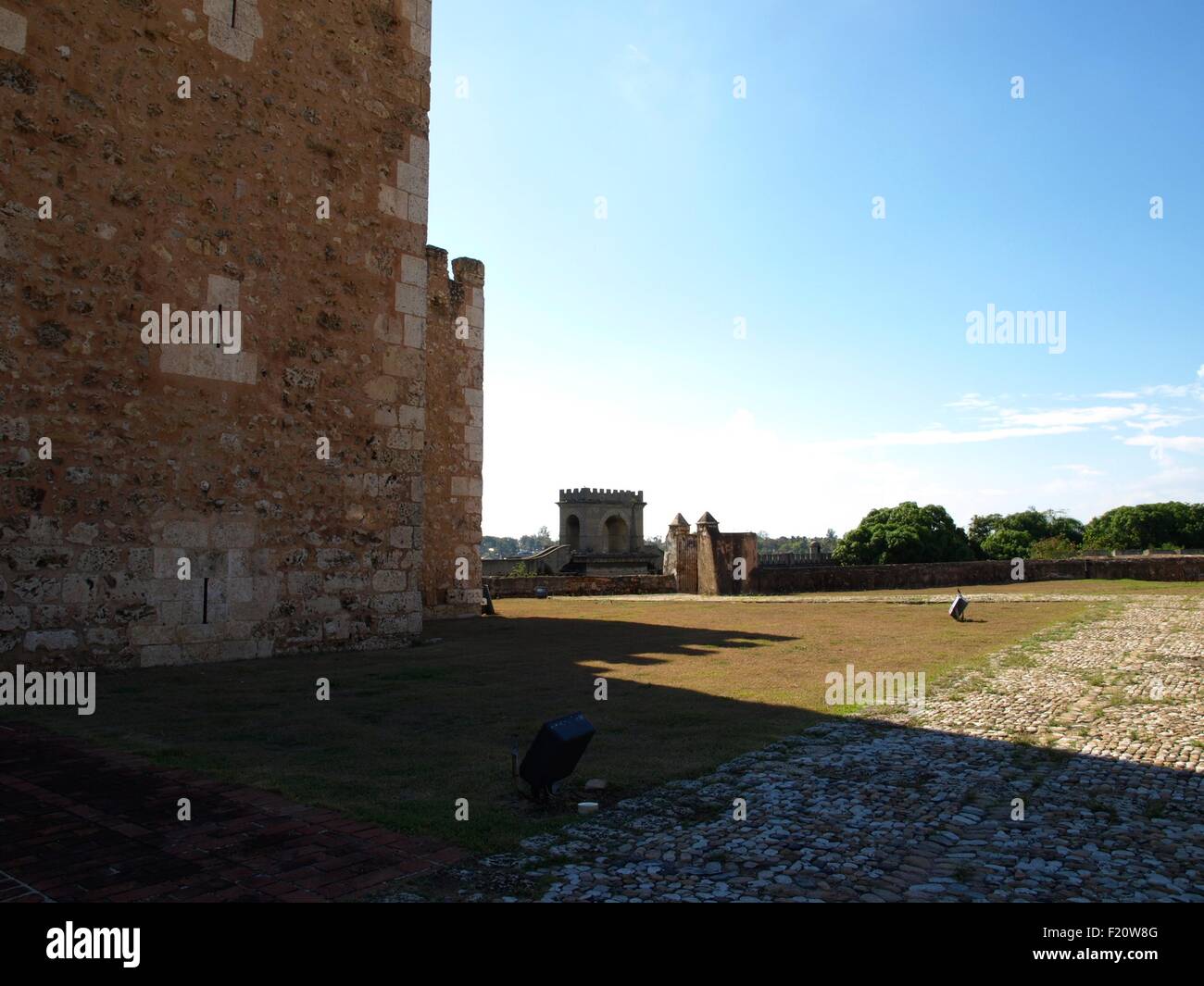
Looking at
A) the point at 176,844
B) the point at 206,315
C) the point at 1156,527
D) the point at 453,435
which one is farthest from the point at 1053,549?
the point at 176,844

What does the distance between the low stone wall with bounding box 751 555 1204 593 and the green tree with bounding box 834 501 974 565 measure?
19721 mm

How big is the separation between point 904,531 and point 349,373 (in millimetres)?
47416

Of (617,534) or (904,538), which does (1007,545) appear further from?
(617,534)

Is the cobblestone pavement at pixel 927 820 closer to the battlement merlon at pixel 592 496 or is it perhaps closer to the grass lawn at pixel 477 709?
the grass lawn at pixel 477 709

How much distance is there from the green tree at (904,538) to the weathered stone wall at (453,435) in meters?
40.1

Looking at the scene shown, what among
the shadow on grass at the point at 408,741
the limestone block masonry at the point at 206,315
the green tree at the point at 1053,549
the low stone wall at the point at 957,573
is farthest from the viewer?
the green tree at the point at 1053,549

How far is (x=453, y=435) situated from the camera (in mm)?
16016

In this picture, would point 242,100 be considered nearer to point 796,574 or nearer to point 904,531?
point 796,574

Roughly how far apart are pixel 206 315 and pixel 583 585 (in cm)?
1838

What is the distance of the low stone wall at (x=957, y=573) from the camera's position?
26281 millimetres

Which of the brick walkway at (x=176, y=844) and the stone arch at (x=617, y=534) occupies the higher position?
the stone arch at (x=617, y=534)

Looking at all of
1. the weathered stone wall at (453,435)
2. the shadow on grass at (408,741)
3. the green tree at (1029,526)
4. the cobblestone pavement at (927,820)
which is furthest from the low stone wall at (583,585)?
the green tree at (1029,526)

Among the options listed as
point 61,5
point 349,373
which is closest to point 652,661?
point 349,373

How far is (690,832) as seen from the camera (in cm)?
371
